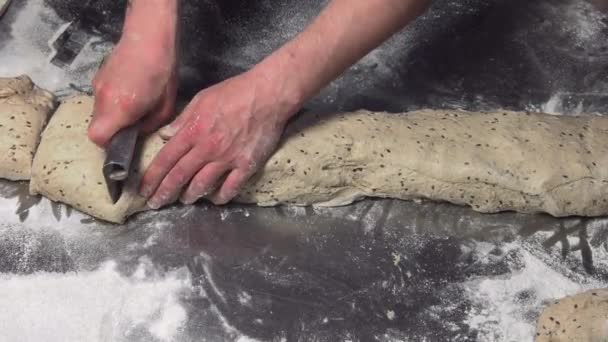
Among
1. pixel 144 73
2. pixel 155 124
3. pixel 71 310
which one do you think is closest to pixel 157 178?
pixel 155 124

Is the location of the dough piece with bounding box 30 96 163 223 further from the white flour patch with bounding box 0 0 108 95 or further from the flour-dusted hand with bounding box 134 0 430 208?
the white flour patch with bounding box 0 0 108 95

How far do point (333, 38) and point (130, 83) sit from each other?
1.84 ft

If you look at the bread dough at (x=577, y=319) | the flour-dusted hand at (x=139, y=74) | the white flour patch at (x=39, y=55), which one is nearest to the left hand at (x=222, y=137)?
the flour-dusted hand at (x=139, y=74)

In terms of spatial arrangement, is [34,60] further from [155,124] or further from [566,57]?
[566,57]

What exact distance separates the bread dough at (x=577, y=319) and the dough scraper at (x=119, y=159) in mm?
1239

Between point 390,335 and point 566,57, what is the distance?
142 centimetres

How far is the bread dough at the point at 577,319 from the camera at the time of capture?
6.12 feet

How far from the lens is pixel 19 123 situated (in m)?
2.07

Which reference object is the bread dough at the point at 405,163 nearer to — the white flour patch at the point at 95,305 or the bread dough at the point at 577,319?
the white flour patch at the point at 95,305

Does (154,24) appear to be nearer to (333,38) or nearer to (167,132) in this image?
(167,132)

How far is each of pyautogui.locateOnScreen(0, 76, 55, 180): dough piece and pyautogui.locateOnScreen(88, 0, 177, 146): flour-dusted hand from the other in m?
0.31

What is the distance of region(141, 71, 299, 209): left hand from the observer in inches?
72.9

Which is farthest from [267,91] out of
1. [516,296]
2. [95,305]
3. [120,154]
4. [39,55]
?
[39,55]

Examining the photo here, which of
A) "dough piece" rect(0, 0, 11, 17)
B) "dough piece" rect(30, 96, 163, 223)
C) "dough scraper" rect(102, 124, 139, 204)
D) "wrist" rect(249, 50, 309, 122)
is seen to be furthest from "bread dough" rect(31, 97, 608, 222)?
"dough piece" rect(0, 0, 11, 17)
